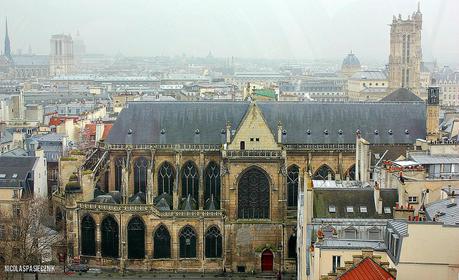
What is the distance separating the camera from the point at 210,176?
77562 mm

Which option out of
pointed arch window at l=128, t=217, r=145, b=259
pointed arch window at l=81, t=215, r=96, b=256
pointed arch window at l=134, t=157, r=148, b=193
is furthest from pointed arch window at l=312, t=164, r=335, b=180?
pointed arch window at l=81, t=215, r=96, b=256

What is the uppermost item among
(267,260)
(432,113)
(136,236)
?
(432,113)

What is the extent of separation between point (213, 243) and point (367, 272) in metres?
39.8

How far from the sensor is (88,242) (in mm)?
73688

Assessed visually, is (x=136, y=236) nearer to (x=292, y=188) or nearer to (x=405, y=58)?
(x=292, y=188)

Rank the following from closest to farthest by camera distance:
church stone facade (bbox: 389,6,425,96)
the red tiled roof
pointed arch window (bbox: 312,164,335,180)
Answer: the red tiled roof
pointed arch window (bbox: 312,164,335,180)
church stone facade (bbox: 389,6,425,96)

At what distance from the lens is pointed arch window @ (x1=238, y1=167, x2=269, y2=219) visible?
74500 mm

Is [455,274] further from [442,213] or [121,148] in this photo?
[121,148]

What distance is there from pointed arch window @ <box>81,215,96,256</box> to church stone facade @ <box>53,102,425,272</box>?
0.09 meters

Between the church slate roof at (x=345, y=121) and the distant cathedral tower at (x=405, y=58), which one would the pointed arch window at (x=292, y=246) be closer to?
the church slate roof at (x=345, y=121)

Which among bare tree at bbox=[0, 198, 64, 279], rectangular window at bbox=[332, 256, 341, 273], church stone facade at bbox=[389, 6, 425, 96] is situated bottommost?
bare tree at bbox=[0, 198, 64, 279]

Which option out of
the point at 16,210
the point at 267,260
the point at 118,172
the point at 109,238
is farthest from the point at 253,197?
the point at 16,210

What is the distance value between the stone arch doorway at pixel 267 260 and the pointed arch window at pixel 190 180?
8664 millimetres

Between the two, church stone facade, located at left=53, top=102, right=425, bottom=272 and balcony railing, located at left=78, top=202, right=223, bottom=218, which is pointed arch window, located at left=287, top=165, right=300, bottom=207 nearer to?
church stone facade, located at left=53, top=102, right=425, bottom=272
